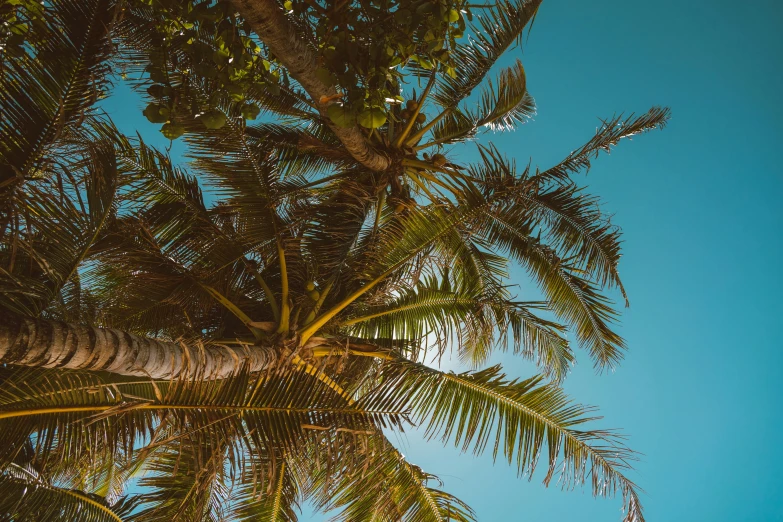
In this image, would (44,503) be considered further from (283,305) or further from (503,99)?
(503,99)

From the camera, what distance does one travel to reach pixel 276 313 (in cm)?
466

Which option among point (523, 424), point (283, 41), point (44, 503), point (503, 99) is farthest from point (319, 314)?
point (503, 99)

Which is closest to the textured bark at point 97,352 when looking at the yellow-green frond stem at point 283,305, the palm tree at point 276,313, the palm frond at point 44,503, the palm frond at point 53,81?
the palm tree at point 276,313

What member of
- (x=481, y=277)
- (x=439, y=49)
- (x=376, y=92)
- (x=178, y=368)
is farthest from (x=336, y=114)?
(x=481, y=277)

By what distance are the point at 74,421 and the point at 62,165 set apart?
53.9 inches

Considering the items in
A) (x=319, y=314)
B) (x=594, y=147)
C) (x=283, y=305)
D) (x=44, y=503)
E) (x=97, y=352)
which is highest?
(x=594, y=147)

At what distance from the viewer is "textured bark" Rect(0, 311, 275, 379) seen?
2145 mm

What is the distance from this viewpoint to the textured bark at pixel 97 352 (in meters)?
2.14

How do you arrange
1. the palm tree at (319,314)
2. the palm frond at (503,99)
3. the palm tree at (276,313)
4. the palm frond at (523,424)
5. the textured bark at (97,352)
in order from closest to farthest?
the textured bark at (97,352)
the palm tree at (276,313)
the palm tree at (319,314)
the palm frond at (523,424)
the palm frond at (503,99)

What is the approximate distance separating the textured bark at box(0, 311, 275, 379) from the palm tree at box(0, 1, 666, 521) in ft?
0.05

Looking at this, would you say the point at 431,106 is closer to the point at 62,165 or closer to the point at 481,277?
the point at 481,277

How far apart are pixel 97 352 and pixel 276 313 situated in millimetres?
2196

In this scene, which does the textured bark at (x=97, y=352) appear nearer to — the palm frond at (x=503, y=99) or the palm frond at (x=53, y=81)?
the palm frond at (x=53, y=81)

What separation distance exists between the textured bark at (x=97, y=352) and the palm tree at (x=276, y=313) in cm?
1
